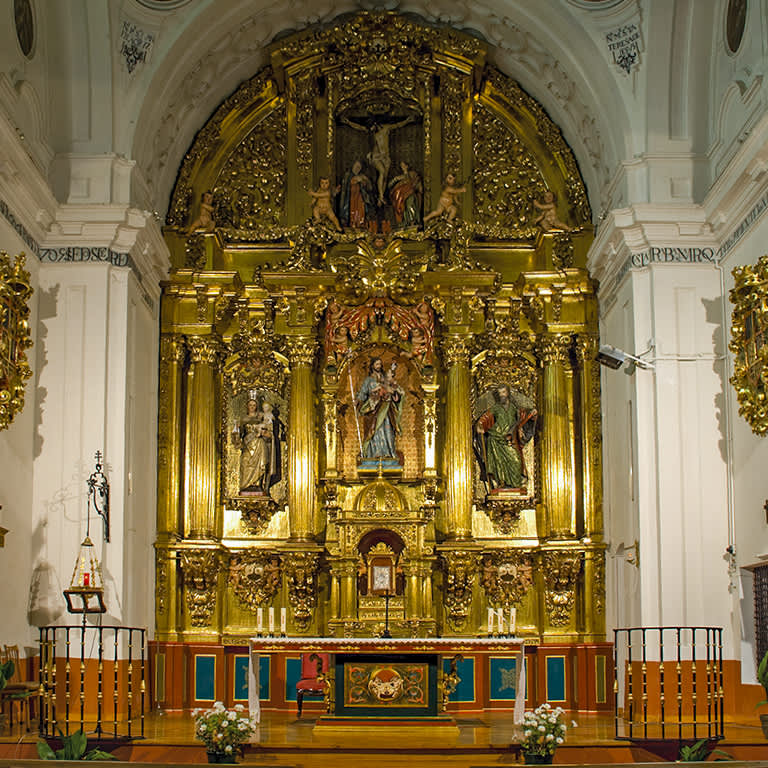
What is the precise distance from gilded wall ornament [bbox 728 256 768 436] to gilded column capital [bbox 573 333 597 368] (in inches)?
153

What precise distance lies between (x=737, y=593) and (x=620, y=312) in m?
3.76

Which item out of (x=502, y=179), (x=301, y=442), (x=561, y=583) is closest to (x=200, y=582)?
(x=301, y=442)

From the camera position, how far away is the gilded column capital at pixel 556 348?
1698 centimetres

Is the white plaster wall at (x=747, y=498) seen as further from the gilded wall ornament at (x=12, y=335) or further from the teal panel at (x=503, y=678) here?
the gilded wall ornament at (x=12, y=335)

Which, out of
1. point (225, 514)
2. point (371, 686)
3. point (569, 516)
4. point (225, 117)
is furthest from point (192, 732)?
point (225, 117)

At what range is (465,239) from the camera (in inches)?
679

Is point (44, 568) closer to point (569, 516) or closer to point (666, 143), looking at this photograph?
point (569, 516)

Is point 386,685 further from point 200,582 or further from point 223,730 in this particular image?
point 200,582

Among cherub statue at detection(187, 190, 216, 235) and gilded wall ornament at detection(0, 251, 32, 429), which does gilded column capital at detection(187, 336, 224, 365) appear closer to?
cherub statue at detection(187, 190, 216, 235)

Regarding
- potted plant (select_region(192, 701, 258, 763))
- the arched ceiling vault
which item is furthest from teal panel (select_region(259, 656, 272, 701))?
the arched ceiling vault

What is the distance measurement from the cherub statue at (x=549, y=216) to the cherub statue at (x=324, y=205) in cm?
271

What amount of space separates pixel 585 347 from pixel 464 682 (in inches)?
180

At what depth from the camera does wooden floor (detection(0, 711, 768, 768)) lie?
11211mm

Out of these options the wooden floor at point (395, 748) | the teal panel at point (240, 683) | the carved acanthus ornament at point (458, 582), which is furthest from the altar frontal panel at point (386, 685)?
the teal panel at point (240, 683)
